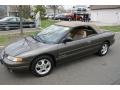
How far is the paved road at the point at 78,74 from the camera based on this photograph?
4.51 meters

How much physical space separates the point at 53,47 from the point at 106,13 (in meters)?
25.4

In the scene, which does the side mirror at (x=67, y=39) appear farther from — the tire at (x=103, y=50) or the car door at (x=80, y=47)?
the tire at (x=103, y=50)

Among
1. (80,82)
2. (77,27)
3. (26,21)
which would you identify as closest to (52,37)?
(77,27)

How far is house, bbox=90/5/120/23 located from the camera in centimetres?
2671

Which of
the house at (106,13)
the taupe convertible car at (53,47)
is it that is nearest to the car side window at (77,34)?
the taupe convertible car at (53,47)

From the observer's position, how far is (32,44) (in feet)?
16.7

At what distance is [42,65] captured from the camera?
475 cm

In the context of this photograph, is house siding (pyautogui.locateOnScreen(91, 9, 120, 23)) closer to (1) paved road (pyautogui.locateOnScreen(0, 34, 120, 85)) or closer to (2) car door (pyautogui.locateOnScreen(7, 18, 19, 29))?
(2) car door (pyautogui.locateOnScreen(7, 18, 19, 29))

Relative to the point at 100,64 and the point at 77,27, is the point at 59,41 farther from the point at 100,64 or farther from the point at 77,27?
the point at 100,64

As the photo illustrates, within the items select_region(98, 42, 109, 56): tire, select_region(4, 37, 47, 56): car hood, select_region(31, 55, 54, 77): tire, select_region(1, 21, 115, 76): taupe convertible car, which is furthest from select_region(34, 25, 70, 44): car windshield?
select_region(98, 42, 109, 56): tire

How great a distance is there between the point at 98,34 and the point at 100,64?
116 cm

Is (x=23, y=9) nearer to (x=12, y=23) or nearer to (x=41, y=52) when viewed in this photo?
(x=12, y=23)
